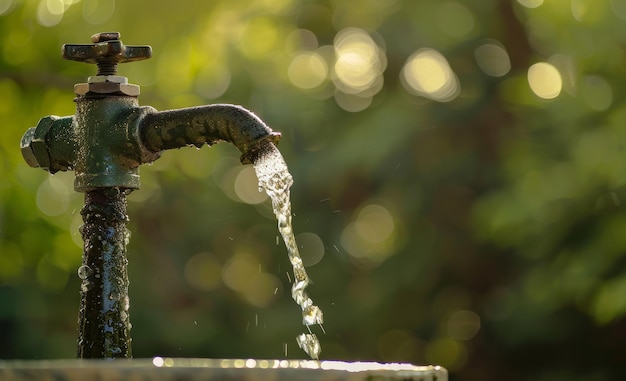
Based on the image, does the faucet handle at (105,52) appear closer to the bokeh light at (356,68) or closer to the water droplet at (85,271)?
the water droplet at (85,271)

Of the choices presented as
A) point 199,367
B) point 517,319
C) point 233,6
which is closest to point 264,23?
point 233,6

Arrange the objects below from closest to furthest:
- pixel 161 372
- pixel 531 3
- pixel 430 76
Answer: pixel 161 372 < pixel 531 3 < pixel 430 76

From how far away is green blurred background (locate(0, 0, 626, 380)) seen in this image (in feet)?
20.3

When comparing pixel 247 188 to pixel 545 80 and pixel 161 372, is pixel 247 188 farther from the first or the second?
pixel 161 372

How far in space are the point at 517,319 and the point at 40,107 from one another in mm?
3126

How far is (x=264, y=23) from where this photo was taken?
29.6 ft

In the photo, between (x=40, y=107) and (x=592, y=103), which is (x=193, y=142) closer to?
(x=40, y=107)

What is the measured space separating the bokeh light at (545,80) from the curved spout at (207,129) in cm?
528

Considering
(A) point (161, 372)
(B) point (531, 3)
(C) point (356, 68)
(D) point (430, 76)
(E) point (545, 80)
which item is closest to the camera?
(A) point (161, 372)

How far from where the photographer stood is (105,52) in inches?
80.7

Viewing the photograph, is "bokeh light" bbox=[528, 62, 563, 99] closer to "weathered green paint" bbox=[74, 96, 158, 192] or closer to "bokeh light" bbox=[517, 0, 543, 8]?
"bokeh light" bbox=[517, 0, 543, 8]

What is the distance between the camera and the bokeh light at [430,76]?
833 centimetres

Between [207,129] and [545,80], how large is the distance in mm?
5785

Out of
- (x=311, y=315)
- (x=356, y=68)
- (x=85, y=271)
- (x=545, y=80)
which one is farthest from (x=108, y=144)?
(x=356, y=68)
